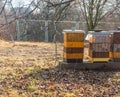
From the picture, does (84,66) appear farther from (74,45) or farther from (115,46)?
(115,46)

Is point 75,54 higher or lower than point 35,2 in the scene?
lower

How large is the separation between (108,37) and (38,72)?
6.78ft

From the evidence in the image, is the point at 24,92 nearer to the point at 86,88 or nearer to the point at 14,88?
the point at 14,88

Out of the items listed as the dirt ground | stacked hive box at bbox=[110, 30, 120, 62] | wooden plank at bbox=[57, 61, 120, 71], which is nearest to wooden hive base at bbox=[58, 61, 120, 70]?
wooden plank at bbox=[57, 61, 120, 71]

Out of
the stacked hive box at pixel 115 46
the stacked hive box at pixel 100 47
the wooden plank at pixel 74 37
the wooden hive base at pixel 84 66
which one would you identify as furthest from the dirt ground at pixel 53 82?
the wooden plank at pixel 74 37

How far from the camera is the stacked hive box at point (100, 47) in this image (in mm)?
9297

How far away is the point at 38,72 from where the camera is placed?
8781 mm

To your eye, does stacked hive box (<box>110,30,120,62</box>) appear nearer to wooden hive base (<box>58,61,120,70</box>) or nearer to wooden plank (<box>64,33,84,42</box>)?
wooden hive base (<box>58,61,120,70</box>)

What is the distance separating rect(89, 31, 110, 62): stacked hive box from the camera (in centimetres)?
930

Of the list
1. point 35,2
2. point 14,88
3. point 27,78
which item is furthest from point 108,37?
point 35,2

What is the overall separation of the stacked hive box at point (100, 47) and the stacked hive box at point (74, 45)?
28cm

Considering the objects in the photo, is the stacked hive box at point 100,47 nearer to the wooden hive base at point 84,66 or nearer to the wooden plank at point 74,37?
the wooden hive base at point 84,66

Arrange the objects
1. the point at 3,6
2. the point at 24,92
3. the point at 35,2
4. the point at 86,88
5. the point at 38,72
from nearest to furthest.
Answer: the point at 3,6, the point at 35,2, the point at 24,92, the point at 86,88, the point at 38,72

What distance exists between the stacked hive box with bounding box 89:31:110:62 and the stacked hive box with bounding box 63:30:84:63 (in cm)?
28
